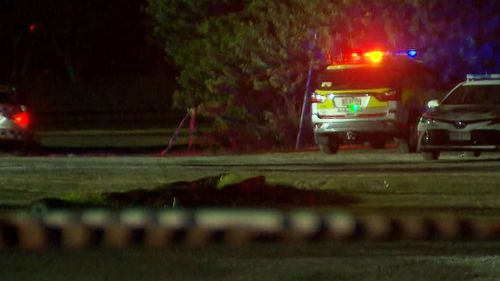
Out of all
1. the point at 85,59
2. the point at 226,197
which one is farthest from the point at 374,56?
the point at 85,59

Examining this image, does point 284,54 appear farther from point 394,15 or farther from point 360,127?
point 360,127

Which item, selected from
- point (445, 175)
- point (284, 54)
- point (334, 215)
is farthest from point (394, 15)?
point (334, 215)

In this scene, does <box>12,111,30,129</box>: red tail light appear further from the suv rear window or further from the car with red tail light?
the suv rear window

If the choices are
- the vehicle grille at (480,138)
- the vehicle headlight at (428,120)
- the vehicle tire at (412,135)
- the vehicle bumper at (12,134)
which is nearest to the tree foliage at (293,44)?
the vehicle tire at (412,135)

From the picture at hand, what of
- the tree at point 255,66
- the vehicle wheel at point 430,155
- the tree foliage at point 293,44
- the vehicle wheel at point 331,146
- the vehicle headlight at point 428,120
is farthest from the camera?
the tree at point 255,66

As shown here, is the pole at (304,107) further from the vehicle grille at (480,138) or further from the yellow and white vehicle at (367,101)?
the vehicle grille at (480,138)

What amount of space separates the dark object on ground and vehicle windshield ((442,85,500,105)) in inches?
238

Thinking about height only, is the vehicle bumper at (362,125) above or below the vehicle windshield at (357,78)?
below

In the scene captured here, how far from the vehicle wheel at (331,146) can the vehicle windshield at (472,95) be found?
2.43 metres

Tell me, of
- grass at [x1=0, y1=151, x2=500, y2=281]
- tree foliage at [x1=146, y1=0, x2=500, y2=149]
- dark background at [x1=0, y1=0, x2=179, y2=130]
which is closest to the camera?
grass at [x1=0, y1=151, x2=500, y2=281]

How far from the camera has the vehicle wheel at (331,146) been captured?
70.7 feet

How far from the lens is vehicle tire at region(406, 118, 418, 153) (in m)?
21.1

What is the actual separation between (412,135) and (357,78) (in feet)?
4.70

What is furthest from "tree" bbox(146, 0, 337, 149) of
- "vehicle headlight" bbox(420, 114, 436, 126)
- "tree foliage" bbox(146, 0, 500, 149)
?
"vehicle headlight" bbox(420, 114, 436, 126)
